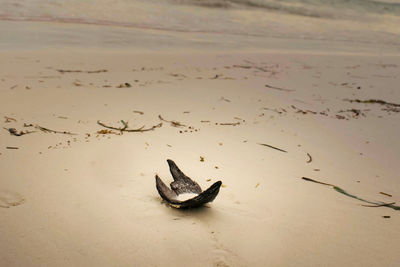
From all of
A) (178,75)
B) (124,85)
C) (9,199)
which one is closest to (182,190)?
(9,199)

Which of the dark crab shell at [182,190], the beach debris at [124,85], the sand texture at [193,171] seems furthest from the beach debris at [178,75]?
the dark crab shell at [182,190]

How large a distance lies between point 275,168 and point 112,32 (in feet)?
20.0

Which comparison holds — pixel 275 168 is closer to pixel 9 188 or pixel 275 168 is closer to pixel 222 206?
pixel 222 206

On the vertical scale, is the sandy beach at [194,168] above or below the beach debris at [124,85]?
below

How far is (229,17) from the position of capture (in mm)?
10773

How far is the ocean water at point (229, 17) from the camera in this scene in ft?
26.6

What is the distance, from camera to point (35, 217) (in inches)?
53.7

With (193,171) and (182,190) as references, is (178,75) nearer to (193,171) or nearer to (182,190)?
(193,171)

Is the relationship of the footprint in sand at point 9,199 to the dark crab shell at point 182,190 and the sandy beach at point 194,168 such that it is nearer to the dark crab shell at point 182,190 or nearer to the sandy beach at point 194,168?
the sandy beach at point 194,168

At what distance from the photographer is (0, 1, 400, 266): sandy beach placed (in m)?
1.29

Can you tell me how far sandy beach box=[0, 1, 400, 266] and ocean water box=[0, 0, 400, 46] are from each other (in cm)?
453

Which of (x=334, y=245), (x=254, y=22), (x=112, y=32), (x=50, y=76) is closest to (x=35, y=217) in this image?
(x=334, y=245)

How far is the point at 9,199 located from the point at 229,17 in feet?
33.5

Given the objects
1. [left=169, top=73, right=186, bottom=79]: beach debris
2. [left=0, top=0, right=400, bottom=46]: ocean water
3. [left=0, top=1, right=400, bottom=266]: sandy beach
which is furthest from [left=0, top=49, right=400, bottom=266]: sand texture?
[left=0, top=0, right=400, bottom=46]: ocean water
